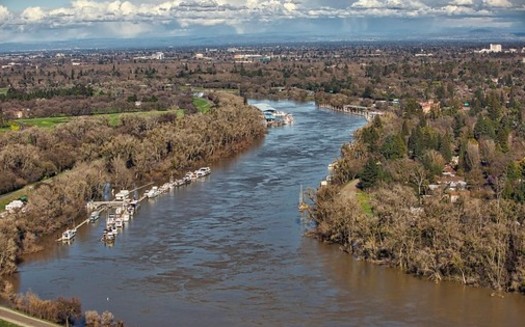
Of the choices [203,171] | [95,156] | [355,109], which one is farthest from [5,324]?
[355,109]

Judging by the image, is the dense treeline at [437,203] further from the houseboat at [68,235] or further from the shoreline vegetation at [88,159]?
the houseboat at [68,235]

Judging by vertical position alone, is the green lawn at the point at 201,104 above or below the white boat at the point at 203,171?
above

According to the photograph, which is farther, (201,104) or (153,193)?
(201,104)

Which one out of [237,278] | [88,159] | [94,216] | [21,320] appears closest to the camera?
[21,320]

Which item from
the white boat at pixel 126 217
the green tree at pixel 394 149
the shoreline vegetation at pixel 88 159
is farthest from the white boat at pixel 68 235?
the green tree at pixel 394 149

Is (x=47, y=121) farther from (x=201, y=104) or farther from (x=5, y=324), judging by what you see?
(x=5, y=324)

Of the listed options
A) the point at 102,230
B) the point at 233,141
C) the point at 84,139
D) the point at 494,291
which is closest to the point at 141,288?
the point at 102,230

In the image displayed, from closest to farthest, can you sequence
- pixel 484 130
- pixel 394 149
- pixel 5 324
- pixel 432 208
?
1. pixel 5 324
2. pixel 432 208
3. pixel 394 149
4. pixel 484 130

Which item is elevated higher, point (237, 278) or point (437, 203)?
point (437, 203)
